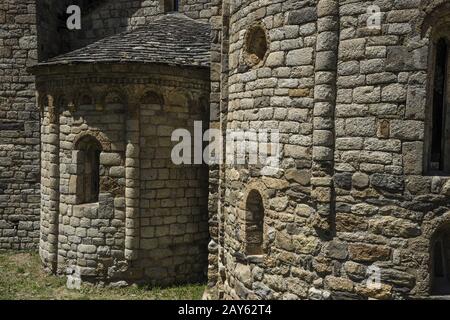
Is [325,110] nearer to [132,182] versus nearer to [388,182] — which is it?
[388,182]

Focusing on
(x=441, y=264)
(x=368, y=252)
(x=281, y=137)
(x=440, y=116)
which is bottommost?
(x=441, y=264)

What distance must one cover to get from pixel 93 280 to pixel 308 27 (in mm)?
6027

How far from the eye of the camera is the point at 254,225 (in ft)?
19.0

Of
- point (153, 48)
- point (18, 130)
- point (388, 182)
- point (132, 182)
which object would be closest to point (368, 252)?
point (388, 182)

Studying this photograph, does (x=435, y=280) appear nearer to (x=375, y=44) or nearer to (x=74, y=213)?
(x=375, y=44)

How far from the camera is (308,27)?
4.77 meters

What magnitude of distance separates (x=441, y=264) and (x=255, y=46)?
3.62 m

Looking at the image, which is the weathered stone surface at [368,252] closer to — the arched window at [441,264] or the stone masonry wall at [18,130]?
the arched window at [441,264]

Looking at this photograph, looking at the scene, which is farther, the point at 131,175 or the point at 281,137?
the point at 131,175

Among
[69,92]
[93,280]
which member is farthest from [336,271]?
[69,92]

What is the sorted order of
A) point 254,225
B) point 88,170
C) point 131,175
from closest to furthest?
1. point 254,225
2. point 131,175
3. point 88,170

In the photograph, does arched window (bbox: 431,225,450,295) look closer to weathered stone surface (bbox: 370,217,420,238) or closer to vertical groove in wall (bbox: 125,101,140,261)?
weathered stone surface (bbox: 370,217,420,238)

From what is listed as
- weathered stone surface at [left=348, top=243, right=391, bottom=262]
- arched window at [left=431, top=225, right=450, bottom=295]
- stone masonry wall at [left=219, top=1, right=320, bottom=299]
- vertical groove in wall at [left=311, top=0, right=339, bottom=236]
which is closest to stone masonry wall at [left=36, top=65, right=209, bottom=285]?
stone masonry wall at [left=219, top=1, right=320, bottom=299]

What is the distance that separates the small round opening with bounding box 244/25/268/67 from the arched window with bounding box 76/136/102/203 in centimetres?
367
